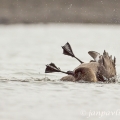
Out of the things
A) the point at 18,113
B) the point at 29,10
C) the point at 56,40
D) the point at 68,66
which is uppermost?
the point at 29,10

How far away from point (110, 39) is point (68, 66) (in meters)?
11.4

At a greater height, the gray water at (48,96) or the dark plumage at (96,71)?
the dark plumage at (96,71)

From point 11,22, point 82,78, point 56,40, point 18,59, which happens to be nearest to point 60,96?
point 82,78

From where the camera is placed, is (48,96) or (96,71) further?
(96,71)

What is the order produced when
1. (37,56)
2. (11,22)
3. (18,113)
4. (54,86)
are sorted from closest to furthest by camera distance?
(18,113), (54,86), (37,56), (11,22)

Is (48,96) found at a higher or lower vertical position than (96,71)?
lower

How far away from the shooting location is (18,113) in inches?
318

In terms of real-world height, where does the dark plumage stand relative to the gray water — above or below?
above

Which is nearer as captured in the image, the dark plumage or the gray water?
the gray water

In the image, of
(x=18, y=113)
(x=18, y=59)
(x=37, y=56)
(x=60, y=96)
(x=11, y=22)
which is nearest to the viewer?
(x=18, y=113)

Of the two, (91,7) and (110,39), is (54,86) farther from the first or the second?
(91,7)

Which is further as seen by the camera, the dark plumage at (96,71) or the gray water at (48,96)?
the dark plumage at (96,71)

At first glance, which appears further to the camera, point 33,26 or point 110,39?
point 33,26

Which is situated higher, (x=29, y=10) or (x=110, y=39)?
(x=29, y=10)
